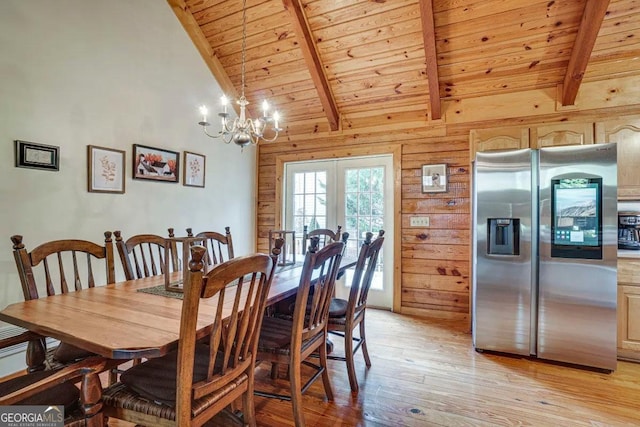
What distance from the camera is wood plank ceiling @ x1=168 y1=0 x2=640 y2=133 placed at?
2.70 metres

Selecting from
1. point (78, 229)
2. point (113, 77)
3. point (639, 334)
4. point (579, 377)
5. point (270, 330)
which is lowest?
point (579, 377)

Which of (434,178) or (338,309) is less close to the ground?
(434,178)

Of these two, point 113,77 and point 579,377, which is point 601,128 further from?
point 113,77

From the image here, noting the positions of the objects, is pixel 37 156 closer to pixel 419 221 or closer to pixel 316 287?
pixel 316 287

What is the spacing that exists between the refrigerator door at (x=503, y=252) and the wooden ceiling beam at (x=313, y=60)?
73.4 inches

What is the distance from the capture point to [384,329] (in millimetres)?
3189

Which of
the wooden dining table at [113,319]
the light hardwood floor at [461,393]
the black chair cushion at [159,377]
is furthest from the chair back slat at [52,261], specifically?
the light hardwood floor at [461,393]

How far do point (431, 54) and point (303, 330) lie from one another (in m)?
2.68

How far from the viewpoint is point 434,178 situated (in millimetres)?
3541

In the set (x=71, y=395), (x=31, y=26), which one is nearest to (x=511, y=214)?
(x=71, y=395)

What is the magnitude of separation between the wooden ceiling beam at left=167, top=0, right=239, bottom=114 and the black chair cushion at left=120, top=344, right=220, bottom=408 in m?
3.48

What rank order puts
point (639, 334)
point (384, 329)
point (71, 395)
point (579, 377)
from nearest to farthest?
point (71, 395) < point (579, 377) < point (639, 334) < point (384, 329)

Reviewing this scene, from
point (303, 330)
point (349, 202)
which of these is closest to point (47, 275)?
point (303, 330)

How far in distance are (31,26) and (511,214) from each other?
394 cm
